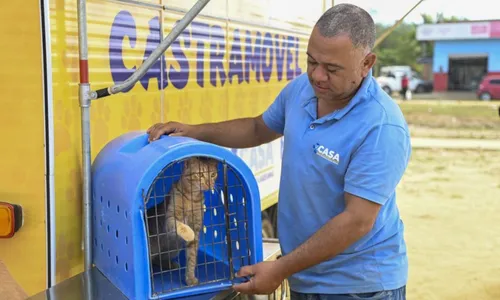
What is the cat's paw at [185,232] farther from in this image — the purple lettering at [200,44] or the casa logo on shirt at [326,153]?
the purple lettering at [200,44]

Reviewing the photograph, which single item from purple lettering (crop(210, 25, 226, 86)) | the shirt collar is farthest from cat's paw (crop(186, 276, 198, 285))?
purple lettering (crop(210, 25, 226, 86))

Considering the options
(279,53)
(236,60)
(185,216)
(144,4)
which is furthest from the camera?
(279,53)

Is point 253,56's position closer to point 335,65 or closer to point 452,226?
point 335,65

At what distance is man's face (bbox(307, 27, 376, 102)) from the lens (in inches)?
76.0

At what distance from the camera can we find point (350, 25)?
1926mm

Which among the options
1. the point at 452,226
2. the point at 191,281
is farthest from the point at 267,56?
the point at 452,226

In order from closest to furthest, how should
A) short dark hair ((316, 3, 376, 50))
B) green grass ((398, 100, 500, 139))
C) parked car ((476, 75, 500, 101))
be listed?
1. short dark hair ((316, 3, 376, 50))
2. green grass ((398, 100, 500, 139))
3. parked car ((476, 75, 500, 101))

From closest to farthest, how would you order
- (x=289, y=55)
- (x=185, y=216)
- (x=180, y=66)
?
(x=185, y=216), (x=180, y=66), (x=289, y=55)

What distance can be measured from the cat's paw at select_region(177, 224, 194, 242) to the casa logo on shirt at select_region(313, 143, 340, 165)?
0.52 meters

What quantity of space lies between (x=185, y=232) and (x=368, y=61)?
0.85 meters

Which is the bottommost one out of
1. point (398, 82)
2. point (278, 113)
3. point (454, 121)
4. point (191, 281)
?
point (454, 121)

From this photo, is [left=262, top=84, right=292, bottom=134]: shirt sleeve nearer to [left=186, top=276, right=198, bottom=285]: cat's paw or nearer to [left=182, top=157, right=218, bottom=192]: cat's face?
[left=182, top=157, right=218, bottom=192]: cat's face

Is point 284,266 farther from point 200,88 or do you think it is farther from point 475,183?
point 475,183

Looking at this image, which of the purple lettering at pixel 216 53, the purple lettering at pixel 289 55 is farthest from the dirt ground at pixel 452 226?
the purple lettering at pixel 216 53
